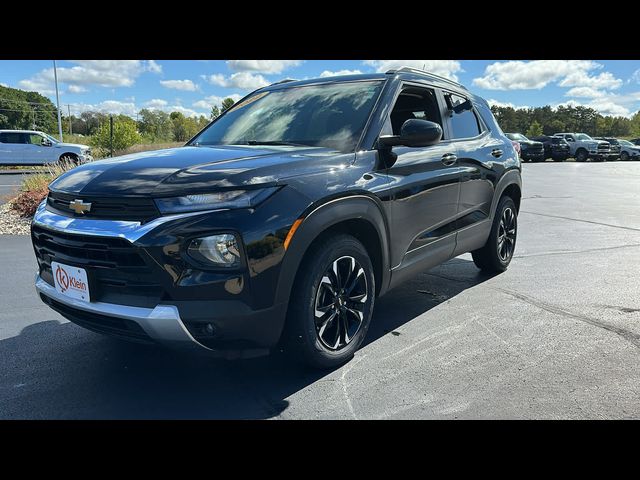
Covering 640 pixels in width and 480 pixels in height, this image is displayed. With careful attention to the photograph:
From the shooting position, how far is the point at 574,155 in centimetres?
3497

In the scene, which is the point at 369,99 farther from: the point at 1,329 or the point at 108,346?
the point at 1,329

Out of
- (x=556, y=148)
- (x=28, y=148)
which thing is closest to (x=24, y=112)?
(x=28, y=148)

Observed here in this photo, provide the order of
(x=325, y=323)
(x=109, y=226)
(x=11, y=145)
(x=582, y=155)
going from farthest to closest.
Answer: (x=582, y=155) → (x=11, y=145) → (x=325, y=323) → (x=109, y=226)

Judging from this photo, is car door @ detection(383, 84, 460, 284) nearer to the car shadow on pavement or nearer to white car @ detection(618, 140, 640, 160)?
the car shadow on pavement

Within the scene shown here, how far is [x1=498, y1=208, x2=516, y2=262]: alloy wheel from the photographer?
5.38 meters

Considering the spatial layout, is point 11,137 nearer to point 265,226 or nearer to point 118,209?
point 118,209

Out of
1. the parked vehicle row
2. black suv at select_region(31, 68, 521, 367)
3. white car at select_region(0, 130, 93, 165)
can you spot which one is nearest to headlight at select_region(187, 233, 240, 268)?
black suv at select_region(31, 68, 521, 367)

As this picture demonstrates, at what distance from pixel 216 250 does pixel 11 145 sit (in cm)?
2389

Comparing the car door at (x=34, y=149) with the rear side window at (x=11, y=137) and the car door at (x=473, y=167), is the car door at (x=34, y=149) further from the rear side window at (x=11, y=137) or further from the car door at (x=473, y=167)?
the car door at (x=473, y=167)

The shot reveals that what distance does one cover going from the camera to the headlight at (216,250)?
7.96 ft

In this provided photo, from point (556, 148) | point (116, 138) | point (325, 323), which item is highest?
point (325, 323)

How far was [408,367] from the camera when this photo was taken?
3.22 m
